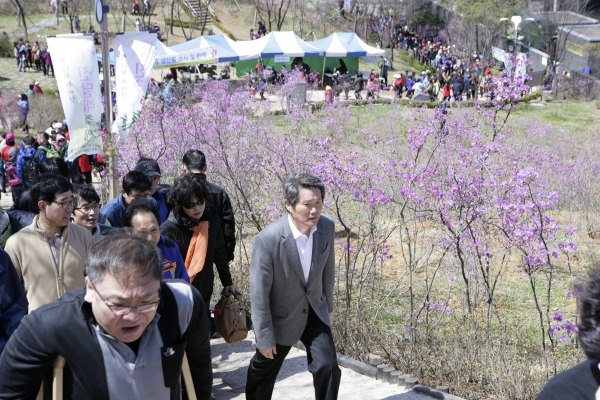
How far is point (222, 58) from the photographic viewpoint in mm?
26562

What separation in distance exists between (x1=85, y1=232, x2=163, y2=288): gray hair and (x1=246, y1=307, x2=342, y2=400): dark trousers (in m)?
1.93

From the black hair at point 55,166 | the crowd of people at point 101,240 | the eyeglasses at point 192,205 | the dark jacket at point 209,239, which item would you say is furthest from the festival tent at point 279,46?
the eyeglasses at point 192,205

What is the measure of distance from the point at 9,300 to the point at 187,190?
1.40 meters

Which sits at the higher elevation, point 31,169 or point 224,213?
point 224,213

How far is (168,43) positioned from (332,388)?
127ft

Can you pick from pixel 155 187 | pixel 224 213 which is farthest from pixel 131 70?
pixel 224 213

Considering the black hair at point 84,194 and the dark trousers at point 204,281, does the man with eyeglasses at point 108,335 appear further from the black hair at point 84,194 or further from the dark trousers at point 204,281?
the dark trousers at point 204,281

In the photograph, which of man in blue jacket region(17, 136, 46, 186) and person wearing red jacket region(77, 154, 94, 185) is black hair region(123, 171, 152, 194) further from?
person wearing red jacket region(77, 154, 94, 185)

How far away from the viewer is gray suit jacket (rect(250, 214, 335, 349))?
3.92m

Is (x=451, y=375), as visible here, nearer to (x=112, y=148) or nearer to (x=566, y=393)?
(x=566, y=393)

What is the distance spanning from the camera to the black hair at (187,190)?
14.8 ft

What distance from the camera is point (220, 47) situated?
2717cm

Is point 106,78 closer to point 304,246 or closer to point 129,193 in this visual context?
point 129,193

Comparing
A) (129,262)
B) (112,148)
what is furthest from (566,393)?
(112,148)
